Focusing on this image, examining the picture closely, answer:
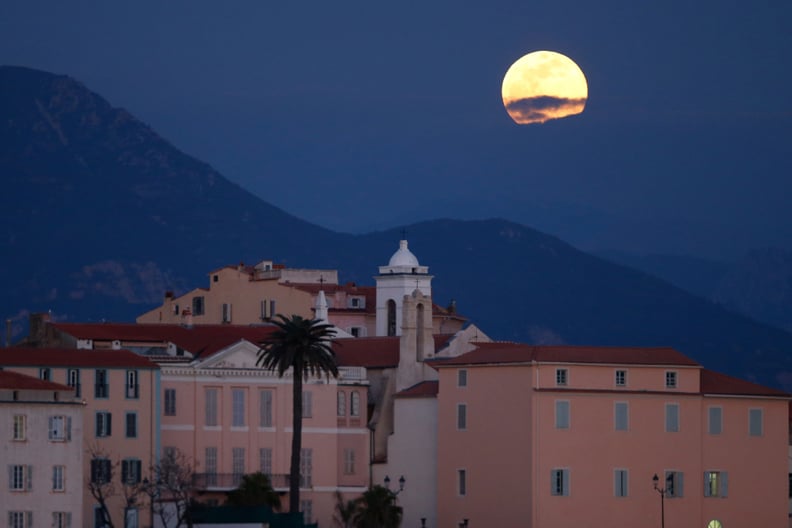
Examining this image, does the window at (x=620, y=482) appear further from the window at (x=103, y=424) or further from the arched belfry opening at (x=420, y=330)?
the window at (x=103, y=424)

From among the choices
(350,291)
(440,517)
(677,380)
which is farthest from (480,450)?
(350,291)

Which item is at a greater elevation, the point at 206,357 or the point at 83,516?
the point at 206,357

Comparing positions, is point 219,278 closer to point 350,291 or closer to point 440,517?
point 350,291

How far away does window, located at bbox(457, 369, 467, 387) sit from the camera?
99500 mm

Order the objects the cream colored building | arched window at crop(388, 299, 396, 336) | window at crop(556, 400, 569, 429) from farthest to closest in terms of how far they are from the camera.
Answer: arched window at crop(388, 299, 396, 336)
window at crop(556, 400, 569, 429)
the cream colored building

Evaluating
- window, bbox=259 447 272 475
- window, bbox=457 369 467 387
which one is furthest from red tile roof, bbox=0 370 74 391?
window, bbox=457 369 467 387

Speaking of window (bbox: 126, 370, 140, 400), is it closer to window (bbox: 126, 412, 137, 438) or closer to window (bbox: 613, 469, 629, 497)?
window (bbox: 126, 412, 137, 438)

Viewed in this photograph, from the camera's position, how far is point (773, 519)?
99.0 meters

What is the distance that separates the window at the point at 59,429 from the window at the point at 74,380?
5915 millimetres

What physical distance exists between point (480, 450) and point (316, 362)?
30.1 ft

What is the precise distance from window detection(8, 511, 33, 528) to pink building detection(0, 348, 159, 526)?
20.4ft

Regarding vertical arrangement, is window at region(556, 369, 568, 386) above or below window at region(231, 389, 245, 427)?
above

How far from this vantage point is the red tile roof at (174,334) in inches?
4168

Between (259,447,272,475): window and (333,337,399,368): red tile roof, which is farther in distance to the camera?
(333,337,399,368): red tile roof
